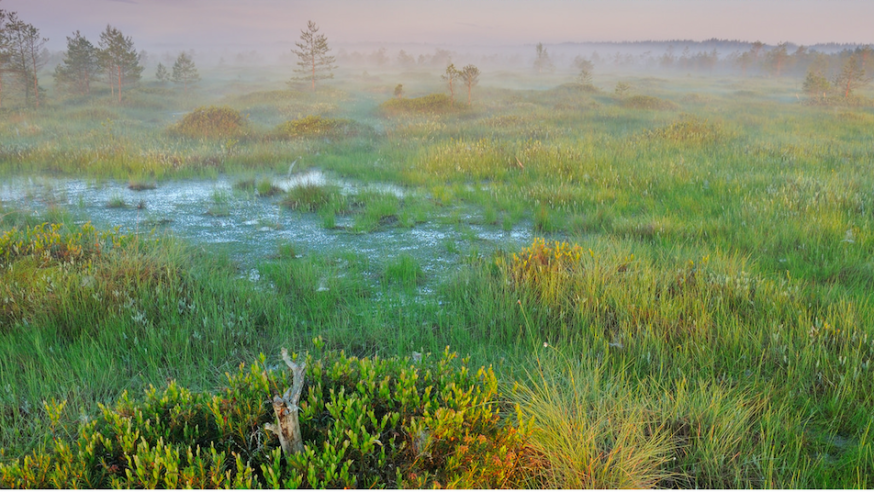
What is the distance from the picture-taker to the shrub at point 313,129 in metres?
18.2

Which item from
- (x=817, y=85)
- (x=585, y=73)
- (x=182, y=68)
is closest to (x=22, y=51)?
(x=182, y=68)

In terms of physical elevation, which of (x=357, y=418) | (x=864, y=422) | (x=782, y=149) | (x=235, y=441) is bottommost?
(x=864, y=422)

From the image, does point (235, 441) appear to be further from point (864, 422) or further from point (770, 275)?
point (770, 275)

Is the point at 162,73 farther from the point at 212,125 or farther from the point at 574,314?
the point at 574,314

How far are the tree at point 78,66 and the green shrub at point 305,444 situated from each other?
45602mm

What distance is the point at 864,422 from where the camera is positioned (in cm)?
289

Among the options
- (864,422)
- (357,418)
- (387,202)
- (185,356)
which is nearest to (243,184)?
(387,202)

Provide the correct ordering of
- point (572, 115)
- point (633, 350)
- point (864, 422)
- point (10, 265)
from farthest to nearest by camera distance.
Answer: point (572, 115), point (10, 265), point (633, 350), point (864, 422)

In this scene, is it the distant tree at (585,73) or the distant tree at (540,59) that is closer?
the distant tree at (585,73)

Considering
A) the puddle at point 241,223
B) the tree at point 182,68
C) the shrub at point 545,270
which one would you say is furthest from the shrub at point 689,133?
the tree at point 182,68

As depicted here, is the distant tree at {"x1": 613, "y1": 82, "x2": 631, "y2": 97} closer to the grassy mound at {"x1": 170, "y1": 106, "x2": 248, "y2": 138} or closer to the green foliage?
the grassy mound at {"x1": 170, "y1": 106, "x2": 248, "y2": 138}

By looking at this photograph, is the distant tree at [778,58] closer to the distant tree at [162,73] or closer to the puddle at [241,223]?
the distant tree at [162,73]

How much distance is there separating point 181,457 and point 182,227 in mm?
6611

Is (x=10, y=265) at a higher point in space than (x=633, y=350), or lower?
higher
